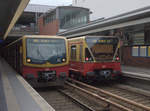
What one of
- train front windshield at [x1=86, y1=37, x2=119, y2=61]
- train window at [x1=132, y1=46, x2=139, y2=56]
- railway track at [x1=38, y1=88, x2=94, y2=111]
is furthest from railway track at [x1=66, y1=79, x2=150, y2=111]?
train window at [x1=132, y1=46, x2=139, y2=56]

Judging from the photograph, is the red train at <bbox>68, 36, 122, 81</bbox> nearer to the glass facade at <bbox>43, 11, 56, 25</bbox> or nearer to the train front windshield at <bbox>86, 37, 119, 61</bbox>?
the train front windshield at <bbox>86, 37, 119, 61</bbox>

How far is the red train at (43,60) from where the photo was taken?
908 cm

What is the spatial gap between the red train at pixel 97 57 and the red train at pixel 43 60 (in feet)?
3.56

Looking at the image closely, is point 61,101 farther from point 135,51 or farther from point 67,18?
point 67,18

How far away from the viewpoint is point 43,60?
9.27m

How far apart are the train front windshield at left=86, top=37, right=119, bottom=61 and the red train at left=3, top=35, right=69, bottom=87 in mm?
1498

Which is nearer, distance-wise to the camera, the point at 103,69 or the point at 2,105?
the point at 2,105

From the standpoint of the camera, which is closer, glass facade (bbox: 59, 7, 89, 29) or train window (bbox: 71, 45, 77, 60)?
train window (bbox: 71, 45, 77, 60)

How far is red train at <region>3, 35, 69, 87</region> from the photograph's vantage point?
9.08m

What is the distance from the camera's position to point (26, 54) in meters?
9.08

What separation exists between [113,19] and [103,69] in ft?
9.86

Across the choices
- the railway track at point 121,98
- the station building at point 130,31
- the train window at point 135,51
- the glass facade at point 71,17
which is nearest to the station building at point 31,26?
the glass facade at point 71,17

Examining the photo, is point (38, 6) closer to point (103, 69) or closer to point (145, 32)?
point (145, 32)

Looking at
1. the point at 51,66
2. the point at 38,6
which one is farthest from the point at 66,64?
the point at 38,6
